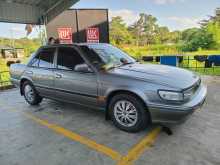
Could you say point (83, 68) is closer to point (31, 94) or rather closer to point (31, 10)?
point (31, 94)

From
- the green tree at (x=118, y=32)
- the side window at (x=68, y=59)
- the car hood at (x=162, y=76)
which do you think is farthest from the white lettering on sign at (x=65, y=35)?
the green tree at (x=118, y=32)

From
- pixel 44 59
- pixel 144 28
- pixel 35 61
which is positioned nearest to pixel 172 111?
pixel 44 59

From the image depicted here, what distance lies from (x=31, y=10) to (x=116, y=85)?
24.1 feet

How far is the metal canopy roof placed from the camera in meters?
7.83

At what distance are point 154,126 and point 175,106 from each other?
85 centimetres

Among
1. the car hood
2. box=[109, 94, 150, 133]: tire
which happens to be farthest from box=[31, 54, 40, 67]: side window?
box=[109, 94, 150, 133]: tire

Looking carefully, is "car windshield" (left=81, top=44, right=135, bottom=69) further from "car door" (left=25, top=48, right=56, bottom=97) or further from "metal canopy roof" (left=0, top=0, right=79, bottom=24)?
"metal canopy roof" (left=0, top=0, right=79, bottom=24)

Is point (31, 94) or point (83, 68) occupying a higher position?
point (83, 68)

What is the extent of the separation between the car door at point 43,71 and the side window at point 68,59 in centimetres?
23

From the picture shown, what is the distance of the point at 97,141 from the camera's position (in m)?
3.05

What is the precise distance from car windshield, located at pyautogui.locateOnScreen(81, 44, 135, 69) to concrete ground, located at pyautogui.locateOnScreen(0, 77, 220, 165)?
3.68ft

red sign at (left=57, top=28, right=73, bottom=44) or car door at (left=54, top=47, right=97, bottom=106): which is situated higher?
red sign at (left=57, top=28, right=73, bottom=44)

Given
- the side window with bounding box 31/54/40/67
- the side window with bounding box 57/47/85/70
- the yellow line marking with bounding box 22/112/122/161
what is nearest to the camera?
the yellow line marking with bounding box 22/112/122/161

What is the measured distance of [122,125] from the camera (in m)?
3.32
